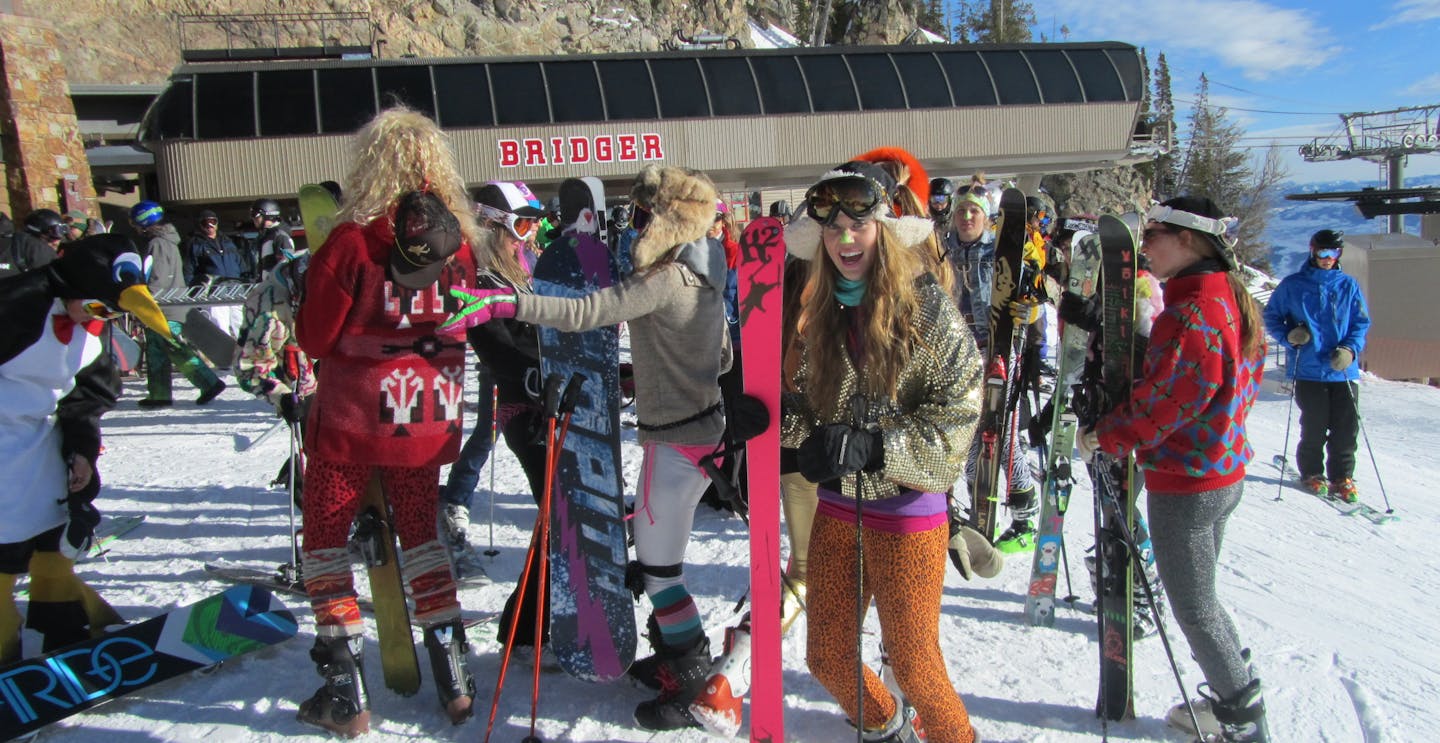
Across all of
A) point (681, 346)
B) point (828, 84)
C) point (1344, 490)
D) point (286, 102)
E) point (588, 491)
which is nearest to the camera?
point (681, 346)

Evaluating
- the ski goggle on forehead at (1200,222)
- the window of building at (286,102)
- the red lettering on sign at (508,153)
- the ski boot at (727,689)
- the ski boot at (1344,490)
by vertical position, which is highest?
the window of building at (286,102)

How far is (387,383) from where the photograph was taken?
2.49 m

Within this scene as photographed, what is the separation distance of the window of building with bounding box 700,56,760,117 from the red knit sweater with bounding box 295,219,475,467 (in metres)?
18.4

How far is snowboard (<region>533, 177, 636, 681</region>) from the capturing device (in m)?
2.75

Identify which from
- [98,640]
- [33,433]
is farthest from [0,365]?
[98,640]

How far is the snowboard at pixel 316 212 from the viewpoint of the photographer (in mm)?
2867

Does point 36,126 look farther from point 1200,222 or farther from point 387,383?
point 1200,222

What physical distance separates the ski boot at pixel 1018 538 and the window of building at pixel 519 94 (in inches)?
674

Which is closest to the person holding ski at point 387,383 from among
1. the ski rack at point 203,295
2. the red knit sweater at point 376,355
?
the red knit sweater at point 376,355

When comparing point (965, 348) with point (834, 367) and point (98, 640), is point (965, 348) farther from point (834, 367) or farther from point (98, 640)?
point (98, 640)

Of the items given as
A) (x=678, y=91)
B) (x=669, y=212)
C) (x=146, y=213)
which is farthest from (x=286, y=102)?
(x=669, y=212)

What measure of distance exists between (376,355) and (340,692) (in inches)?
41.9

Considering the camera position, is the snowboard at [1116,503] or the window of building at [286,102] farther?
Answer: the window of building at [286,102]

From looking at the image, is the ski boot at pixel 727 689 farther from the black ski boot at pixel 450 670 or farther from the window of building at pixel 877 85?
the window of building at pixel 877 85
